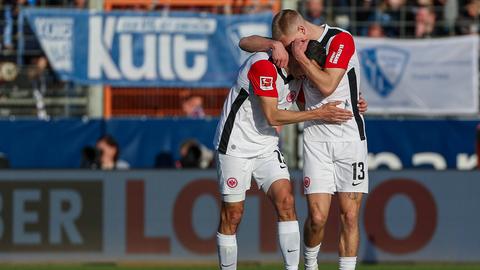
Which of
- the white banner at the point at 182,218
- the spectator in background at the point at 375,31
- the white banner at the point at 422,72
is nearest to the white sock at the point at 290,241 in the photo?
the white banner at the point at 182,218

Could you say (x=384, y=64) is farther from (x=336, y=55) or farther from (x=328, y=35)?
(x=336, y=55)

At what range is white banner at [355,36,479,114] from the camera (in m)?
19.2

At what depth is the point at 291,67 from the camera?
36.9 ft

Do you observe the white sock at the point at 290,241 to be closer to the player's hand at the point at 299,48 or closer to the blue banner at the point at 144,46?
the player's hand at the point at 299,48

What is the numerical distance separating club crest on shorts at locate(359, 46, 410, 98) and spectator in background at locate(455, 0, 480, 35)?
112 centimetres

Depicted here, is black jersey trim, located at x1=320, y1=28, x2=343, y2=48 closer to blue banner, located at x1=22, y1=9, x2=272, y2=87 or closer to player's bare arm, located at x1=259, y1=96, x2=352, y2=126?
player's bare arm, located at x1=259, y1=96, x2=352, y2=126

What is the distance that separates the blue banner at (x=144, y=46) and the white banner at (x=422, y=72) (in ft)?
6.04

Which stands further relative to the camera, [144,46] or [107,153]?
[144,46]

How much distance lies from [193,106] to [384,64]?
290cm

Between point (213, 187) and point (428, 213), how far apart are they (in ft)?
8.99

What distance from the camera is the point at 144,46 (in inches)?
743

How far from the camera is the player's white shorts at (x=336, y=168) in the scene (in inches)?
444

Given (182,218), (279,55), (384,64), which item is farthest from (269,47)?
(384,64)

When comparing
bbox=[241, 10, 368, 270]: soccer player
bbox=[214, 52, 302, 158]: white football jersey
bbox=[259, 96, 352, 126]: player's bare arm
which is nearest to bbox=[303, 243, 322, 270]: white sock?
bbox=[241, 10, 368, 270]: soccer player
